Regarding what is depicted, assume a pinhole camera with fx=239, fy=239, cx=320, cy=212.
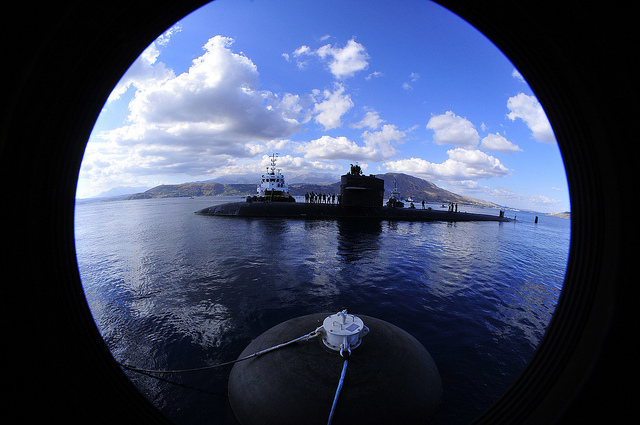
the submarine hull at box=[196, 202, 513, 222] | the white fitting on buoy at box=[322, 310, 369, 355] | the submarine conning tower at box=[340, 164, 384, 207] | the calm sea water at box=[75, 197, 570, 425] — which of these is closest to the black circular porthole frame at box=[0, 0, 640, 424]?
the white fitting on buoy at box=[322, 310, 369, 355]

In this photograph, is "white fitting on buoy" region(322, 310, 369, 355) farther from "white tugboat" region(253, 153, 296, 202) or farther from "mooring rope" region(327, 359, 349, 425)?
"white tugboat" region(253, 153, 296, 202)

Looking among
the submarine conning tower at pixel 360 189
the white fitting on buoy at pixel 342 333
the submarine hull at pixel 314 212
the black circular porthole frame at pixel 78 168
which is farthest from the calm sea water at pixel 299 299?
the submarine hull at pixel 314 212

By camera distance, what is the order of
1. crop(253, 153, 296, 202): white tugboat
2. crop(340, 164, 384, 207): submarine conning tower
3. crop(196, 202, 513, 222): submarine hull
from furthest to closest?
1. crop(253, 153, 296, 202): white tugboat
2. crop(196, 202, 513, 222): submarine hull
3. crop(340, 164, 384, 207): submarine conning tower

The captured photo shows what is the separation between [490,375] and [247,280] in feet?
37.7

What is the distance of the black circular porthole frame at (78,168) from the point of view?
1.95 meters

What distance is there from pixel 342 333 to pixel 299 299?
7.28 meters

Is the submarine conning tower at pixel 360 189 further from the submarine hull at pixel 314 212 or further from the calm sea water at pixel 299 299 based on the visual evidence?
the calm sea water at pixel 299 299

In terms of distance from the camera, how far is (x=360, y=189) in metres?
34.2

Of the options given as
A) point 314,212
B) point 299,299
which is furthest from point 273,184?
point 299,299

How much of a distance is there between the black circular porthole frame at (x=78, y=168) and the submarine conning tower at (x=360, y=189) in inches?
1212

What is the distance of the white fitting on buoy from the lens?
15.6 feet

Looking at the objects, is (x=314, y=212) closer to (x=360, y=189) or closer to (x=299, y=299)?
(x=360, y=189)

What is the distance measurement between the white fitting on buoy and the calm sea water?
968 mm

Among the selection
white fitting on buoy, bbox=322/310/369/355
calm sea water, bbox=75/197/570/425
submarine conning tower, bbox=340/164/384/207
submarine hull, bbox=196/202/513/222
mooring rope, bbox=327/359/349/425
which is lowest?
calm sea water, bbox=75/197/570/425
